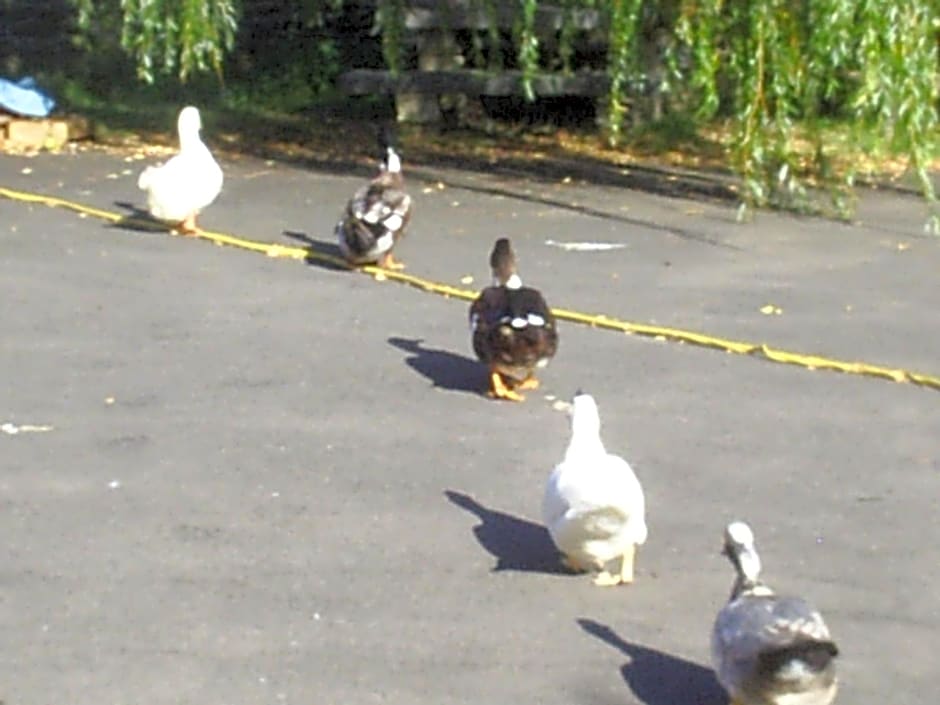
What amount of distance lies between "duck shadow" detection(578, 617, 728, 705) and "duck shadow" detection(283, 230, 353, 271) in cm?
580

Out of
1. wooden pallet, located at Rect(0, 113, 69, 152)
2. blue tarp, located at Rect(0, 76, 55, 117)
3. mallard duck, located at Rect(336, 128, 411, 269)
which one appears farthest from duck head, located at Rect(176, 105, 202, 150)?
blue tarp, located at Rect(0, 76, 55, 117)

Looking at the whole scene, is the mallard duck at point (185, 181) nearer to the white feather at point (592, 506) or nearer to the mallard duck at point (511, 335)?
the mallard duck at point (511, 335)

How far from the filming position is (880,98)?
1159 cm

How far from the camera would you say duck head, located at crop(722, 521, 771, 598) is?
18.3 ft

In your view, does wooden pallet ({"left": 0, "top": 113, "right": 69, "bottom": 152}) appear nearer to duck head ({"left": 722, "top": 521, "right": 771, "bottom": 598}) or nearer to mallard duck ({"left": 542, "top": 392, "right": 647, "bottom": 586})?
mallard duck ({"left": 542, "top": 392, "right": 647, "bottom": 586})

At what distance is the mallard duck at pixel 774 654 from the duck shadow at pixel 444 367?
12.1 feet

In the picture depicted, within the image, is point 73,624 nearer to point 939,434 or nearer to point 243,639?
point 243,639

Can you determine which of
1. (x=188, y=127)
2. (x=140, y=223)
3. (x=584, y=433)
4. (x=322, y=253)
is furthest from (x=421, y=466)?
(x=140, y=223)

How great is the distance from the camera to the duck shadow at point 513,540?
6.67m

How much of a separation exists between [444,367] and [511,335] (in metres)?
0.89

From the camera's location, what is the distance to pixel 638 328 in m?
10.1

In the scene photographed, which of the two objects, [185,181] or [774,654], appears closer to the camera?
[774,654]

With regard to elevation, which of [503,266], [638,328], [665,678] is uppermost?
[503,266]

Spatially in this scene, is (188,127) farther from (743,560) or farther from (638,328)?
(743,560)
